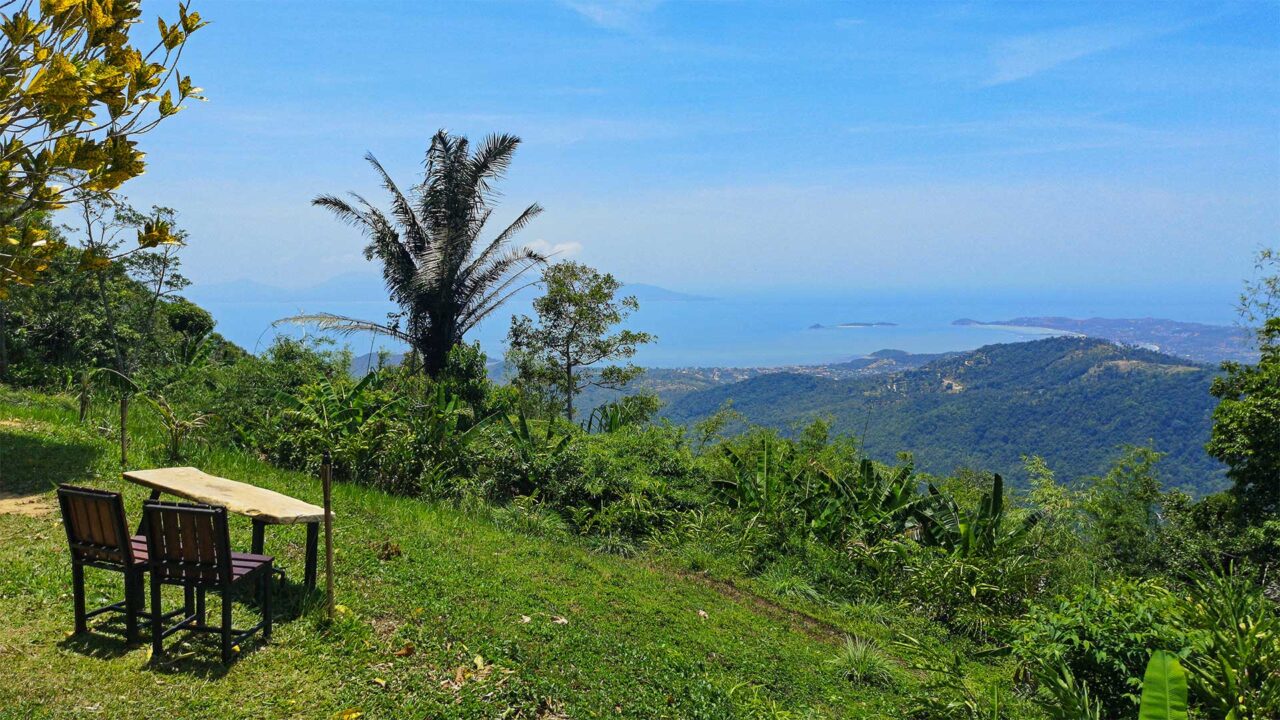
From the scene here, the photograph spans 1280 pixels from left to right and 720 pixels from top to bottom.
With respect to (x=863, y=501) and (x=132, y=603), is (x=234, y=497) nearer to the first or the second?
(x=132, y=603)

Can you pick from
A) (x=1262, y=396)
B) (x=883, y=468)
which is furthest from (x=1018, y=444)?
(x=883, y=468)

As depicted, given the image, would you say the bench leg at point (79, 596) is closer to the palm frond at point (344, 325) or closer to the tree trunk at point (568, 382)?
the palm frond at point (344, 325)

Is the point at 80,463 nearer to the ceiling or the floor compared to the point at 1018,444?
nearer to the ceiling

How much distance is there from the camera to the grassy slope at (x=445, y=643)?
14.2 ft

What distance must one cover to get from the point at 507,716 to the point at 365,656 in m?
1.14

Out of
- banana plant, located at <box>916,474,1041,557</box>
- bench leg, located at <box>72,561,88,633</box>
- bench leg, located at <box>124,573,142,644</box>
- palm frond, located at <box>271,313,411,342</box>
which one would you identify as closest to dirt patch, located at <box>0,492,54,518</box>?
bench leg, located at <box>72,561,88,633</box>

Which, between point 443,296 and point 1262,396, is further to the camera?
point 443,296

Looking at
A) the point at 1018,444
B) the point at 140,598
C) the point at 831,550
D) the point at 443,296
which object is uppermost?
the point at 443,296

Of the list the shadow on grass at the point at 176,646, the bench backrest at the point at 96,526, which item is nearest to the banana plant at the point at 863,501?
the shadow on grass at the point at 176,646

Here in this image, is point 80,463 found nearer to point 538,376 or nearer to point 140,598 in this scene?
point 140,598

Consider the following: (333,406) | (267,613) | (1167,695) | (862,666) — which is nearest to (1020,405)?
(333,406)

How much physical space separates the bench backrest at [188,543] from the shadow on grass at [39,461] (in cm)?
437

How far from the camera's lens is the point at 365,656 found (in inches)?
191

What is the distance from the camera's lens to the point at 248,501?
529cm
